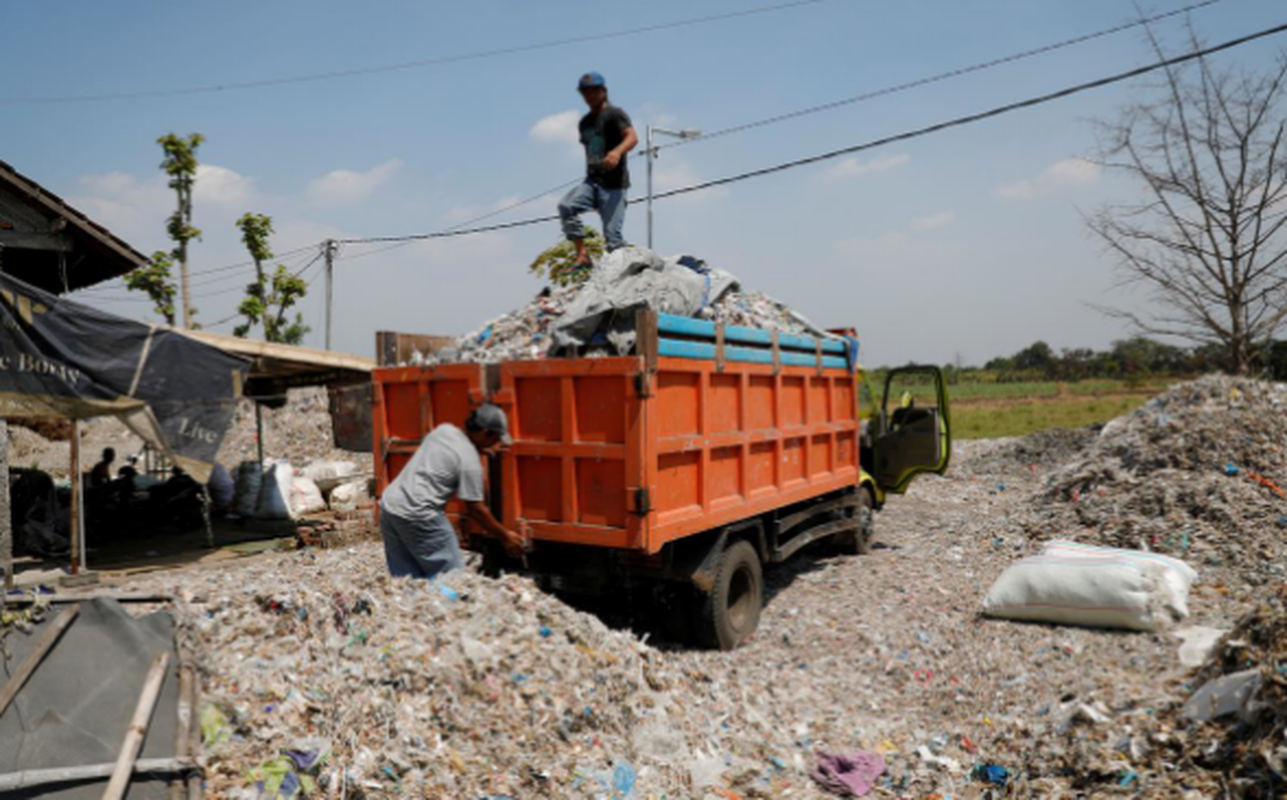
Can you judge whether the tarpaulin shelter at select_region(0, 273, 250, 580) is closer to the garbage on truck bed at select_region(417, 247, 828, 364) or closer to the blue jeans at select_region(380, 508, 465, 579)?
the garbage on truck bed at select_region(417, 247, 828, 364)

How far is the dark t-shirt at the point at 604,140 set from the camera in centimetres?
735

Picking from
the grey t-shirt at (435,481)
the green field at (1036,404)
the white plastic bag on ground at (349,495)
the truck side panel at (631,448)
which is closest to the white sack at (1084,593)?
the truck side panel at (631,448)

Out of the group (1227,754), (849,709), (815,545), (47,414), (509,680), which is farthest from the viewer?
(815,545)

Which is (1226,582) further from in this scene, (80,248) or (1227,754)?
(80,248)

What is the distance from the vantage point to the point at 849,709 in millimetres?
4938

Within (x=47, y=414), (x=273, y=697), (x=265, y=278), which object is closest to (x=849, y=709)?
(x=273, y=697)

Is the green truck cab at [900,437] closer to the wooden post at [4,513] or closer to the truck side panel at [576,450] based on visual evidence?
the truck side panel at [576,450]

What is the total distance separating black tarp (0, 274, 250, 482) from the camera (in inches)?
327

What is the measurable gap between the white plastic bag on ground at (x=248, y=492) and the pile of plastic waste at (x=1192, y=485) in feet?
36.6

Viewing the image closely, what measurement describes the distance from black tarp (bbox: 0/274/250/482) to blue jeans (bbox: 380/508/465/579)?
5435 millimetres

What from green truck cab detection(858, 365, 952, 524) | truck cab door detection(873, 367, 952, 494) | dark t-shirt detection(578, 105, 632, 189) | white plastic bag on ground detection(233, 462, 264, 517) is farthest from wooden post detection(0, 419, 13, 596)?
truck cab door detection(873, 367, 952, 494)

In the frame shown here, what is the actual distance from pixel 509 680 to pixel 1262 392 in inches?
428

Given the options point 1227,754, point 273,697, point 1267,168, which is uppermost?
point 1267,168

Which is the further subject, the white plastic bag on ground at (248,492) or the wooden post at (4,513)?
the white plastic bag on ground at (248,492)
